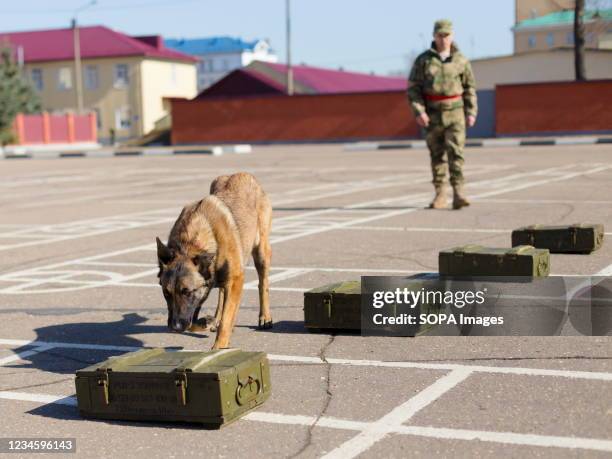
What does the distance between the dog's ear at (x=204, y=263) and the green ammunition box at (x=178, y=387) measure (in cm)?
78

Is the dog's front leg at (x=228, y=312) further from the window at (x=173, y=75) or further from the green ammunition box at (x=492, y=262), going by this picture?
the window at (x=173, y=75)

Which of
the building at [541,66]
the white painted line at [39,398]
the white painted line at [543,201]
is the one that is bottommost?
the white painted line at [39,398]

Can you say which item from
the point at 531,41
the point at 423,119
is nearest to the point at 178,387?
the point at 423,119

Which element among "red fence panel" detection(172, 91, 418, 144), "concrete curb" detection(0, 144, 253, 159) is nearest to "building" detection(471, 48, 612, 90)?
"red fence panel" detection(172, 91, 418, 144)

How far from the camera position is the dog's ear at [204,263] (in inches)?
231

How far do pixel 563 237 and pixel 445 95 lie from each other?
15.8 ft

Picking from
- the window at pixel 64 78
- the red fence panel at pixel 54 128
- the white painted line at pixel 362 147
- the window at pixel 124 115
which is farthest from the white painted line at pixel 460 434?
the window at pixel 64 78

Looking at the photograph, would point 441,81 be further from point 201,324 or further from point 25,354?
point 25,354

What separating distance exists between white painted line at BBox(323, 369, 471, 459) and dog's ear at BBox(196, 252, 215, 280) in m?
1.43

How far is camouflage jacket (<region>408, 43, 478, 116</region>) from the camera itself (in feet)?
46.4

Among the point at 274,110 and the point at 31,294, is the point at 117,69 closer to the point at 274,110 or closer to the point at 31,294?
the point at 274,110

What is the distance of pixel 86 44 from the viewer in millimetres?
86000

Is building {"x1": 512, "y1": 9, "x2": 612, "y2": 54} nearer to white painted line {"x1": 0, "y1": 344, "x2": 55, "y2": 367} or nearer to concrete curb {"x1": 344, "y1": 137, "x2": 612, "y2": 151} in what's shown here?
concrete curb {"x1": 344, "y1": 137, "x2": 612, "y2": 151}

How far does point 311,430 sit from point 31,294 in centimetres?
471
